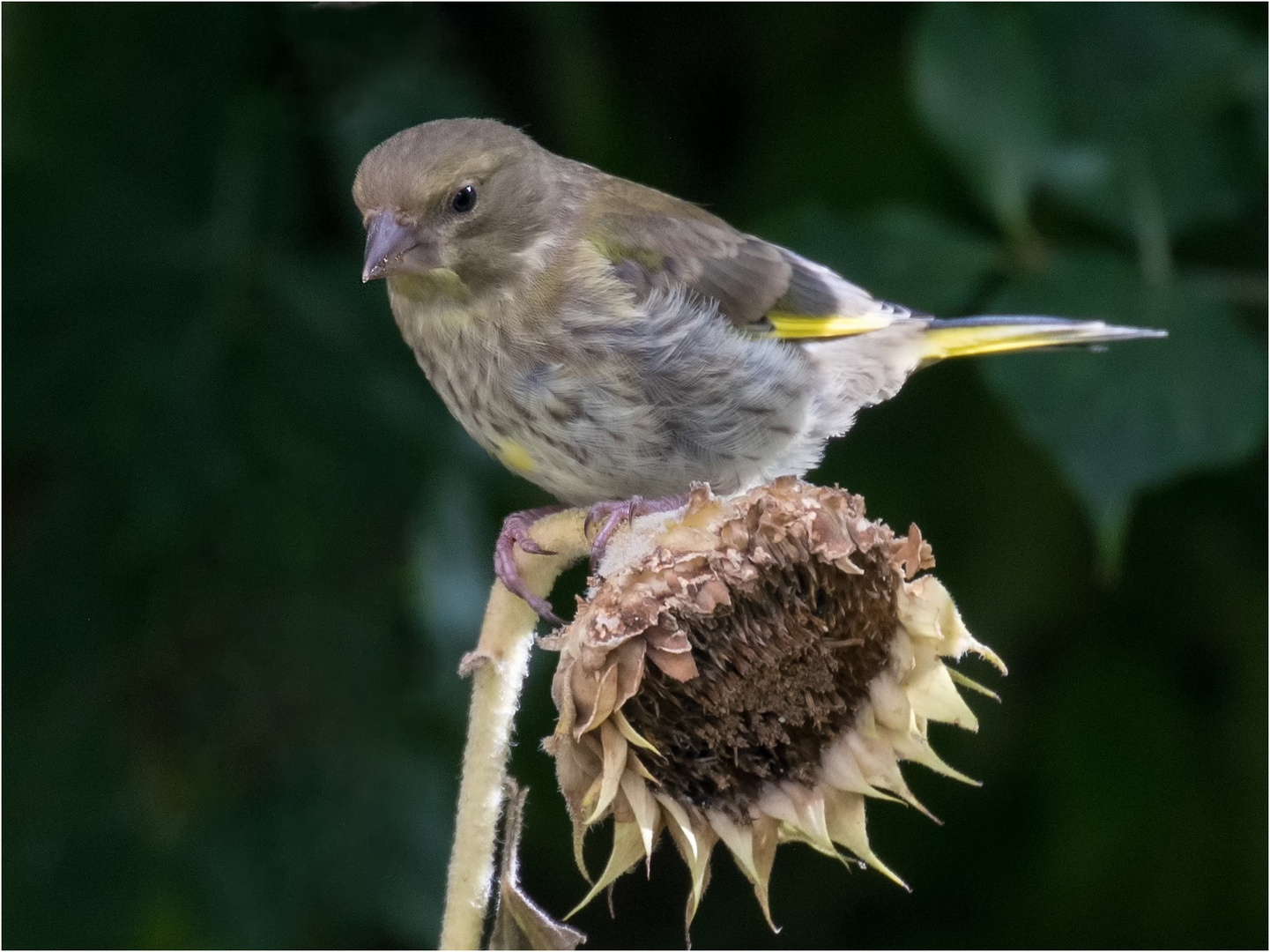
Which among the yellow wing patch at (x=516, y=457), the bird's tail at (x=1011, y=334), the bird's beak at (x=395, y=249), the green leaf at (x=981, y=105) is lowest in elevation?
the yellow wing patch at (x=516, y=457)

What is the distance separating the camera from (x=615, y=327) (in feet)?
7.95

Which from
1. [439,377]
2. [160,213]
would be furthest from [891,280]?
[160,213]

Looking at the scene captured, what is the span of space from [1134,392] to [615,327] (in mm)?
838

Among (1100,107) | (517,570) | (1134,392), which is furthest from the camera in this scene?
(1100,107)

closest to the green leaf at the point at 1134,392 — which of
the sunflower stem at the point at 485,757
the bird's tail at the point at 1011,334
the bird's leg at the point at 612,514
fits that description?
the bird's tail at the point at 1011,334

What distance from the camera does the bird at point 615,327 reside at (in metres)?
2.33

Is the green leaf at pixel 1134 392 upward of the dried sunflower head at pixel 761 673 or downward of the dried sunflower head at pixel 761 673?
upward

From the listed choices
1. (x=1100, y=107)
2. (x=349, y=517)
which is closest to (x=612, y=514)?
(x=349, y=517)

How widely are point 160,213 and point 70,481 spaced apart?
0.57 m

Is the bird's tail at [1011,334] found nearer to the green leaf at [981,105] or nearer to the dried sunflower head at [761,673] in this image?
the green leaf at [981,105]

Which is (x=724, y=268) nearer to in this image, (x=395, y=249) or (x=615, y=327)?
(x=615, y=327)

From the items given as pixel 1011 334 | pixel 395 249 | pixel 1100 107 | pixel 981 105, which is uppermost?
pixel 1100 107

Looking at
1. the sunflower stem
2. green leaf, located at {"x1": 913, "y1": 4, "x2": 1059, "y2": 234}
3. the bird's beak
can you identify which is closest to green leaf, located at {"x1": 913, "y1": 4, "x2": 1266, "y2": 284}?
green leaf, located at {"x1": 913, "y1": 4, "x2": 1059, "y2": 234}

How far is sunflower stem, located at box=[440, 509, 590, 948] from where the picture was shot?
164 cm
